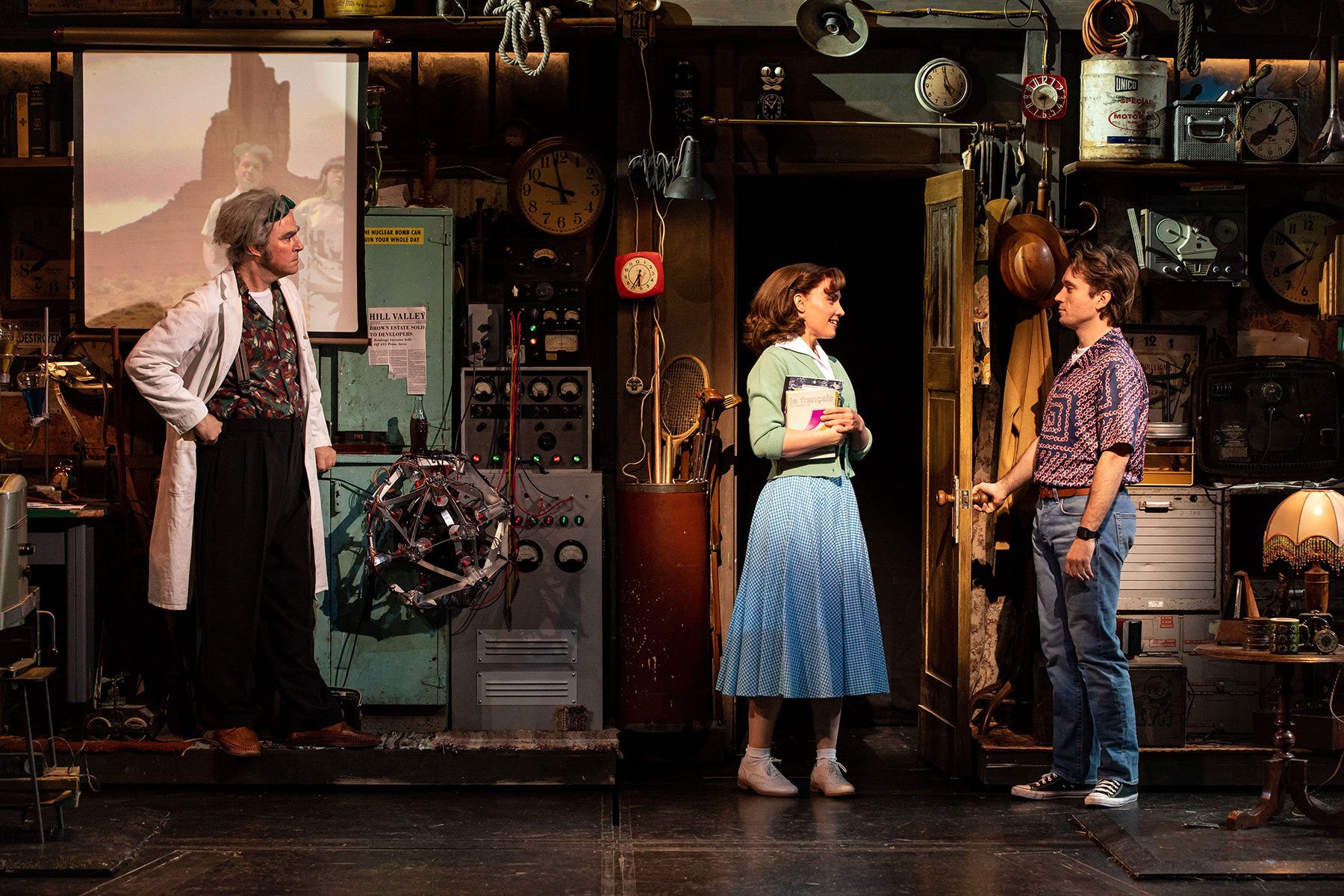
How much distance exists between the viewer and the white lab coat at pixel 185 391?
14.7 ft

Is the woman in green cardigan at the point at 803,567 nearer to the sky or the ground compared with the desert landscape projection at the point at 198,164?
nearer to the ground

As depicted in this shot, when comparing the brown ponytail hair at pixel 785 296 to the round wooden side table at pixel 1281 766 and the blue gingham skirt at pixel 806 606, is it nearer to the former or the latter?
the blue gingham skirt at pixel 806 606

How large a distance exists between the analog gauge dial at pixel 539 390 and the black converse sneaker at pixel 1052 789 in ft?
7.91

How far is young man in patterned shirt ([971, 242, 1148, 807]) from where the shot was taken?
4.46m

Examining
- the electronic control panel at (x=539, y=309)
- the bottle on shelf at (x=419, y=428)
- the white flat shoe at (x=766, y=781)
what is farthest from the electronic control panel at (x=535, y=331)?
the white flat shoe at (x=766, y=781)

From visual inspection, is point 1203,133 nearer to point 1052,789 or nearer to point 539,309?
point 1052,789

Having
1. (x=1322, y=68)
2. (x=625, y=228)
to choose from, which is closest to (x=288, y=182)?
(x=625, y=228)

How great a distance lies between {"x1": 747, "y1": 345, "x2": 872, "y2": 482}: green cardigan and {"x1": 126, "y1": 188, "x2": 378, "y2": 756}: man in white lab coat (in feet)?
5.62

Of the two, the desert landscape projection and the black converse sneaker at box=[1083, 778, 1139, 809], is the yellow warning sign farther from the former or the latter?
the black converse sneaker at box=[1083, 778, 1139, 809]

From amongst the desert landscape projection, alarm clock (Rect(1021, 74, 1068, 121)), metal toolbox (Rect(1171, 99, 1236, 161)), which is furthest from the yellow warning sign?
metal toolbox (Rect(1171, 99, 1236, 161))

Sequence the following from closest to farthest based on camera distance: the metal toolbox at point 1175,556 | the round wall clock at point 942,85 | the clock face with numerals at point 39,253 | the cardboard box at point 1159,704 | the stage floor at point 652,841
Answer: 1. the stage floor at point 652,841
2. the cardboard box at point 1159,704
3. the metal toolbox at point 1175,556
4. the round wall clock at point 942,85
5. the clock face with numerals at point 39,253

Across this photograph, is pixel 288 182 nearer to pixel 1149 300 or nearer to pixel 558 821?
pixel 558 821

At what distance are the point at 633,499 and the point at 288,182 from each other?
1.99m

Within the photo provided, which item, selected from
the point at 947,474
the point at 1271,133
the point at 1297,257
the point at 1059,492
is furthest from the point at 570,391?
the point at 1297,257
